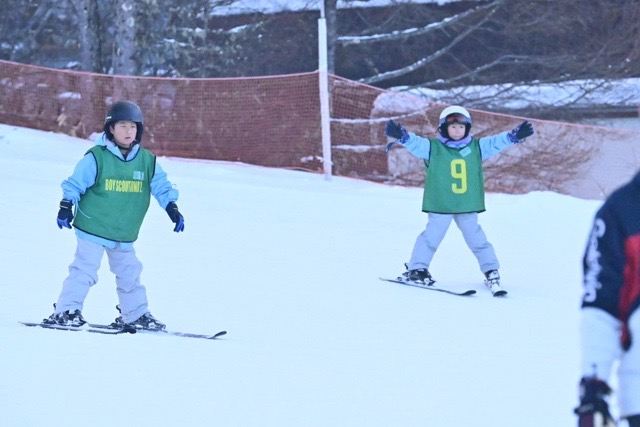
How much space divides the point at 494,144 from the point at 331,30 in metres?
14.2

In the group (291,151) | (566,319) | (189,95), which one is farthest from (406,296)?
(189,95)

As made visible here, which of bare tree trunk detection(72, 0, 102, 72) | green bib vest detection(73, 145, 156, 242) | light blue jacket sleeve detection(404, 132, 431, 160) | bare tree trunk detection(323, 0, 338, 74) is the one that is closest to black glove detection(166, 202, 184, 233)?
green bib vest detection(73, 145, 156, 242)

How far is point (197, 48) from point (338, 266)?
1398 cm

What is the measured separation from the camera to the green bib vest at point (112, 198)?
23.8ft

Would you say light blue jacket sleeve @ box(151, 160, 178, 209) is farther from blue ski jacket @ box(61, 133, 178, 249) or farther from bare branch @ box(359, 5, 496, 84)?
bare branch @ box(359, 5, 496, 84)

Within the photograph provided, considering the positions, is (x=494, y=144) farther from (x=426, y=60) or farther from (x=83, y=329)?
(x=426, y=60)

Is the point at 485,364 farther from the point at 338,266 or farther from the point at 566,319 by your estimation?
the point at 338,266

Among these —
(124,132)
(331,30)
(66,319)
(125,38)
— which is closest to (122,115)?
(124,132)

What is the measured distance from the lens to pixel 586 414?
3.22m

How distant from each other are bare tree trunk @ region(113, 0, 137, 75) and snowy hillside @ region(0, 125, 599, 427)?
6.18 metres

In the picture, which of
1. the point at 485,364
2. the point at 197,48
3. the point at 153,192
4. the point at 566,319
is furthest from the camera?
the point at 197,48

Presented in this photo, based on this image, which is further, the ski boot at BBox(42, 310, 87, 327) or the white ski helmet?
the white ski helmet

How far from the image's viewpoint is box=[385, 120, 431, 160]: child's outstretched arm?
9188mm

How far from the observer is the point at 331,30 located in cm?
2339
